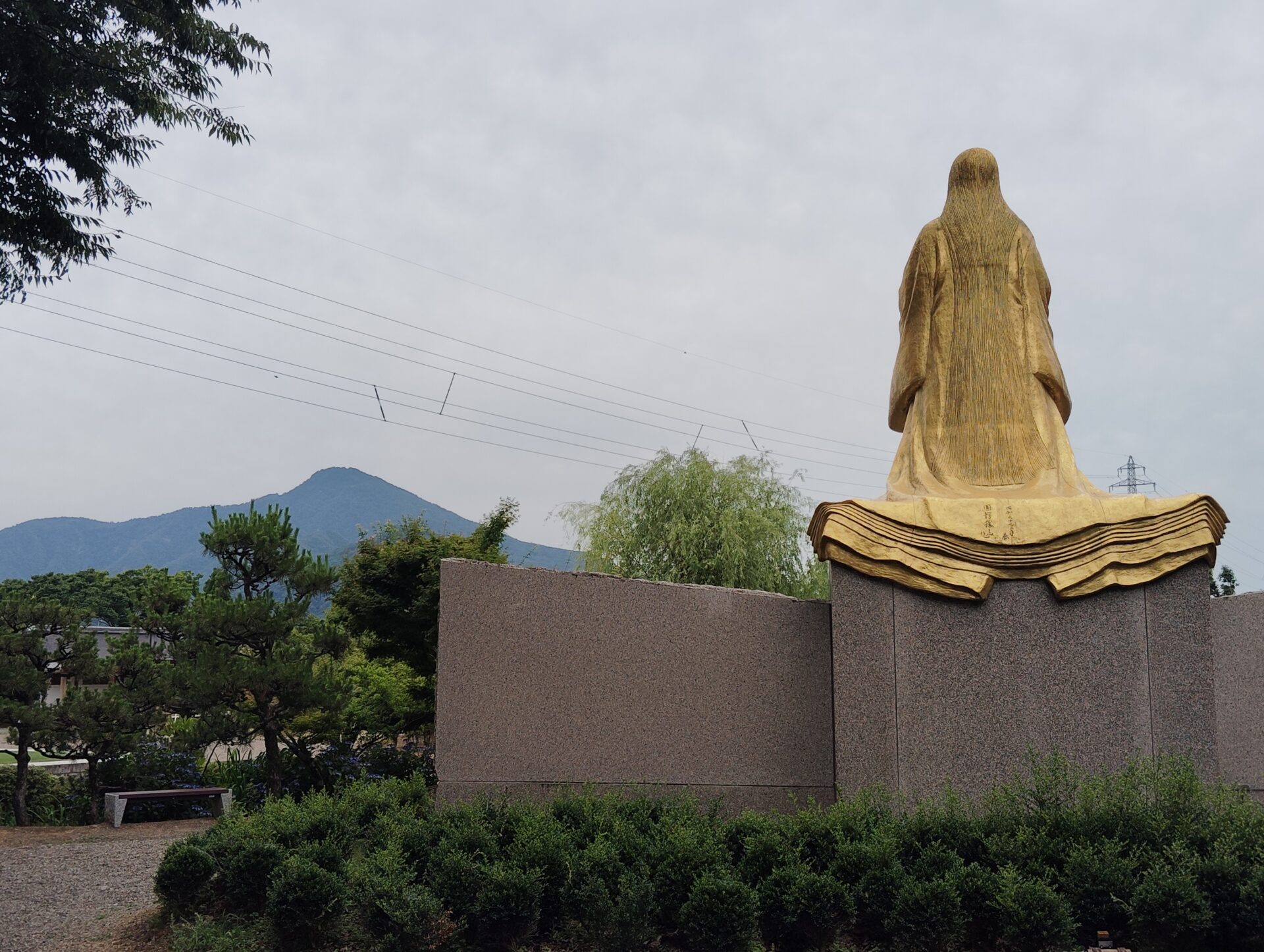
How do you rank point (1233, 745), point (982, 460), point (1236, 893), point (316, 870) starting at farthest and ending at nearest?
point (1233, 745), point (982, 460), point (316, 870), point (1236, 893)

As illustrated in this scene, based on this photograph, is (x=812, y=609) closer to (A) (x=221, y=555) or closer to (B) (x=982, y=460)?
(B) (x=982, y=460)

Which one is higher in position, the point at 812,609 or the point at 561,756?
the point at 812,609

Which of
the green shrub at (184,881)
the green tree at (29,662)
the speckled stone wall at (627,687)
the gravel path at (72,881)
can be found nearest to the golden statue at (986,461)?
the speckled stone wall at (627,687)

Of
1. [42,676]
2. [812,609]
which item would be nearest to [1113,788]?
[812,609]

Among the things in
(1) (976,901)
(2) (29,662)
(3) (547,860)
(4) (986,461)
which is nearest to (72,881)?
(3) (547,860)

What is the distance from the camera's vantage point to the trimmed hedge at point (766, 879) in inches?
191

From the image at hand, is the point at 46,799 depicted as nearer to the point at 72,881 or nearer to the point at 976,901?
the point at 72,881

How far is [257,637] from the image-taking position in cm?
1234

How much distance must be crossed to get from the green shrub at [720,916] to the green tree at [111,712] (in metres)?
9.53

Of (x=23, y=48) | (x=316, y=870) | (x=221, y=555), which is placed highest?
(x=23, y=48)

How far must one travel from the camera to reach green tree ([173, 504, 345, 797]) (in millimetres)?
12039

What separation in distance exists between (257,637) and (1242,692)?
9.59 metres

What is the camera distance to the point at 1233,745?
28.8 feet

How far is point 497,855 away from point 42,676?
9.92m
